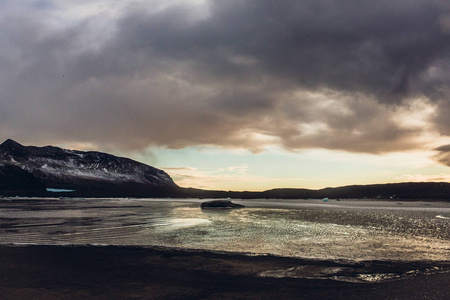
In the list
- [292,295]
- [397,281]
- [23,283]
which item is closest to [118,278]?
[23,283]

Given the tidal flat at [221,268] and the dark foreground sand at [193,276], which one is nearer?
the dark foreground sand at [193,276]

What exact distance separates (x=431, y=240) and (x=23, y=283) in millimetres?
21152

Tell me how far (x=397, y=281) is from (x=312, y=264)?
10.1 ft

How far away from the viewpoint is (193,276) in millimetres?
9750

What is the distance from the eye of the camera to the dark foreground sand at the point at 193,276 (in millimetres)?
8031

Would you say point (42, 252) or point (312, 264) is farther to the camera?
point (42, 252)

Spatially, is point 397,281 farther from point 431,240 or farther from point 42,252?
point 42,252

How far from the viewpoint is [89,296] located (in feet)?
25.5

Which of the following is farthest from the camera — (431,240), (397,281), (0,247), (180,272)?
(431,240)

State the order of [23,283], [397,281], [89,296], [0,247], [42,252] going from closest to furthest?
[89,296] → [23,283] → [397,281] → [42,252] → [0,247]

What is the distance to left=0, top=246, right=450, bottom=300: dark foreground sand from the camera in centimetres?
803

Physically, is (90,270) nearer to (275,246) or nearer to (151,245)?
(151,245)

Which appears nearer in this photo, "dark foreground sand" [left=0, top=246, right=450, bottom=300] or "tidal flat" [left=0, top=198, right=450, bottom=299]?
"dark foreground sand" [left=0, top=246, right=450, bottom=300]

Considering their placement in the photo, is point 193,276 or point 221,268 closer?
point 193,276
